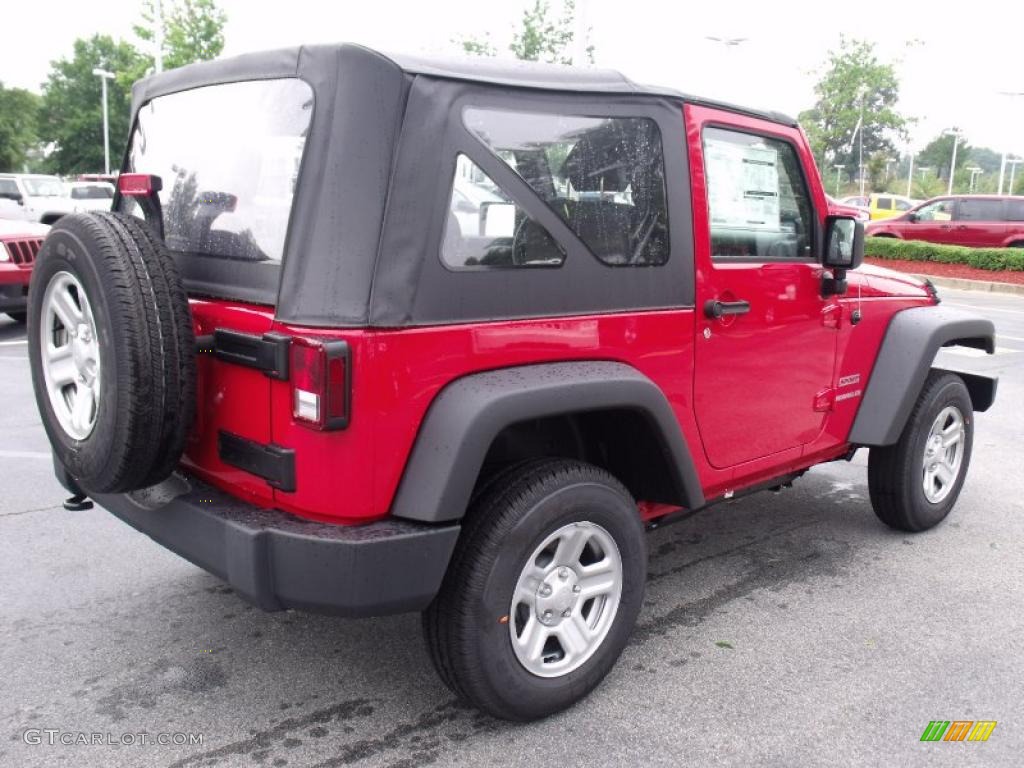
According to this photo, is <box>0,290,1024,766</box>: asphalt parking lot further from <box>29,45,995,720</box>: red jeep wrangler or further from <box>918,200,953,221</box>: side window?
<box>918,200,953,221</box>: side window

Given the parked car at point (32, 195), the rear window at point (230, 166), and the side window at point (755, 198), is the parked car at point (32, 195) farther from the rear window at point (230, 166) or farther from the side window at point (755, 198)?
the side window at point (755, 198)

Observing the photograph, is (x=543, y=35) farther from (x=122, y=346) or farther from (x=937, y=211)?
(x=122, y=346)

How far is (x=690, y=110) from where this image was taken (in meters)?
3.22

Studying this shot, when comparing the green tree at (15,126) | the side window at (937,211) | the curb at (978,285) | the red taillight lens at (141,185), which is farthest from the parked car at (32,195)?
the green tree at (15,126)

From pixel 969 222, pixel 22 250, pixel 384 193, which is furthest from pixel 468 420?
pixel 969 222

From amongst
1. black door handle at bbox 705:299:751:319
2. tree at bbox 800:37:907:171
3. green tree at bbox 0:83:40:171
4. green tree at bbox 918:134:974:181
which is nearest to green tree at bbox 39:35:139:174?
green tree at bbox 0:83:40:171

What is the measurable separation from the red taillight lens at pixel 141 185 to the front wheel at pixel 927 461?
3233mm

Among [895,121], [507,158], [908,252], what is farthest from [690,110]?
[895,121]

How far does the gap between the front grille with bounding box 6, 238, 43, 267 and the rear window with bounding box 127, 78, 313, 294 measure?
6961mm

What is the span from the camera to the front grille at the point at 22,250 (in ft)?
30.6

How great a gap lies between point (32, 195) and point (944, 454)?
2534cm

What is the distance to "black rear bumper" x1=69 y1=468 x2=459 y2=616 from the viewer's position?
244cm

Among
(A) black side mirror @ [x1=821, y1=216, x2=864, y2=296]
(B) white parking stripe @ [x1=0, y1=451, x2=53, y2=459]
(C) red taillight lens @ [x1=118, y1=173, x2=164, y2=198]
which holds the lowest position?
(B) white parking stripe @ [x1=0, y1=451, x2=53, y2=459]

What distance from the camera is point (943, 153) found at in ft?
332
